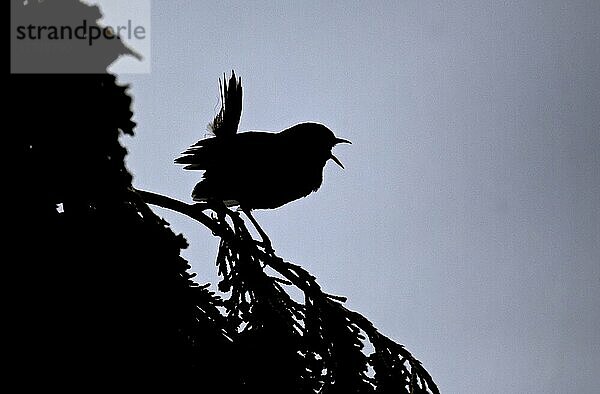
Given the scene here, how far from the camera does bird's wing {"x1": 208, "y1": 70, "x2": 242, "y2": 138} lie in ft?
19.8

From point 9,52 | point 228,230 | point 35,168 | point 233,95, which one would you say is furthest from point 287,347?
point 233,95

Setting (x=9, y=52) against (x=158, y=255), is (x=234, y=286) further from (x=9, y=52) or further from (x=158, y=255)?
(x=9, y=52)

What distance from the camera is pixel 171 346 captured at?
8.93 ft

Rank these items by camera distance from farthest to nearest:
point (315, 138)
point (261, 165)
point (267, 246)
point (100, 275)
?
point (315, 138), point (261, 165), point (267, 246), point (100, 275)

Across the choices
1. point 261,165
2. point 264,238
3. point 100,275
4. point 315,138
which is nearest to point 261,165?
point 261,165

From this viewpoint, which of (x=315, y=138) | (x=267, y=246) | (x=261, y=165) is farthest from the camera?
(x=315, y=138)

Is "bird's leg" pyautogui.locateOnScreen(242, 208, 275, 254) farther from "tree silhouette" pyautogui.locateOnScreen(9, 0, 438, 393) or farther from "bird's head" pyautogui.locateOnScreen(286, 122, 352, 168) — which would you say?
"bird's head" pyautogui.locateOnScreen(286, 122, 352, 168)

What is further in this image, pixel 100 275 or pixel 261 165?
pixel 261 165

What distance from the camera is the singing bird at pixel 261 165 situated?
17.0ft

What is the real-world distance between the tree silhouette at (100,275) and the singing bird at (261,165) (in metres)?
1.90

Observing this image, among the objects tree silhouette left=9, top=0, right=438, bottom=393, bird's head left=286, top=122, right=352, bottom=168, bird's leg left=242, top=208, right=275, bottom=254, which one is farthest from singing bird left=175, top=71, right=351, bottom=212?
tree silhouette left=9, top=0, right=438, bottom=393

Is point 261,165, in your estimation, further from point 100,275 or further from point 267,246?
point 100,275

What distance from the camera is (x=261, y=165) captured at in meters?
5.15

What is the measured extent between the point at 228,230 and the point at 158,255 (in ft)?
2.97
